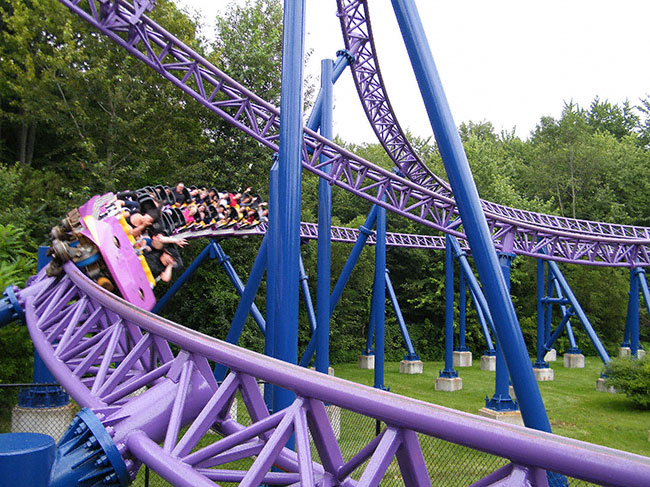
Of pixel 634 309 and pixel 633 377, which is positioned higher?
pixel 634 309

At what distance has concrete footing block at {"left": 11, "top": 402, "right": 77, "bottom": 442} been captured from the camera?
23.3ft

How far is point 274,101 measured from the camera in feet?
51.7

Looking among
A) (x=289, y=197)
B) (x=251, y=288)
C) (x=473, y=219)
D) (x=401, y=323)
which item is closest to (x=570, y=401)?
(x=401, y=323)

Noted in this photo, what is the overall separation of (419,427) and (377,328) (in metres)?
8.19

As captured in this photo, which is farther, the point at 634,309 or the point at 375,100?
the point at 634,309

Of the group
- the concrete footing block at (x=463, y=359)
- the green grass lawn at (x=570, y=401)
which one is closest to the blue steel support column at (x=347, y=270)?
the green grass lawn at (x=570, y=401)

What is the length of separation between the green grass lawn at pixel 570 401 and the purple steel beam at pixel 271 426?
7607 millimetres

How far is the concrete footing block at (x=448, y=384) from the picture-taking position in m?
12.4

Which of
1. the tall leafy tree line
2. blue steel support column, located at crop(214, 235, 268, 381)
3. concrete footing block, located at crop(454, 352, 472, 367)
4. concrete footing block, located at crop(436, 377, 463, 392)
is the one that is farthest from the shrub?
the tall leafy tree line

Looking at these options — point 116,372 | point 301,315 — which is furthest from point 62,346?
point 301,315

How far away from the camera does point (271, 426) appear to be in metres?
2.05

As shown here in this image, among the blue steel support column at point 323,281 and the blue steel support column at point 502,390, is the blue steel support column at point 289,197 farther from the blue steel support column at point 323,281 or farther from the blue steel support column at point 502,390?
the blue steel support column at point 502,390

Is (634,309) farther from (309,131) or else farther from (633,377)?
(309,131)

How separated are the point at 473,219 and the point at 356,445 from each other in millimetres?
4171
